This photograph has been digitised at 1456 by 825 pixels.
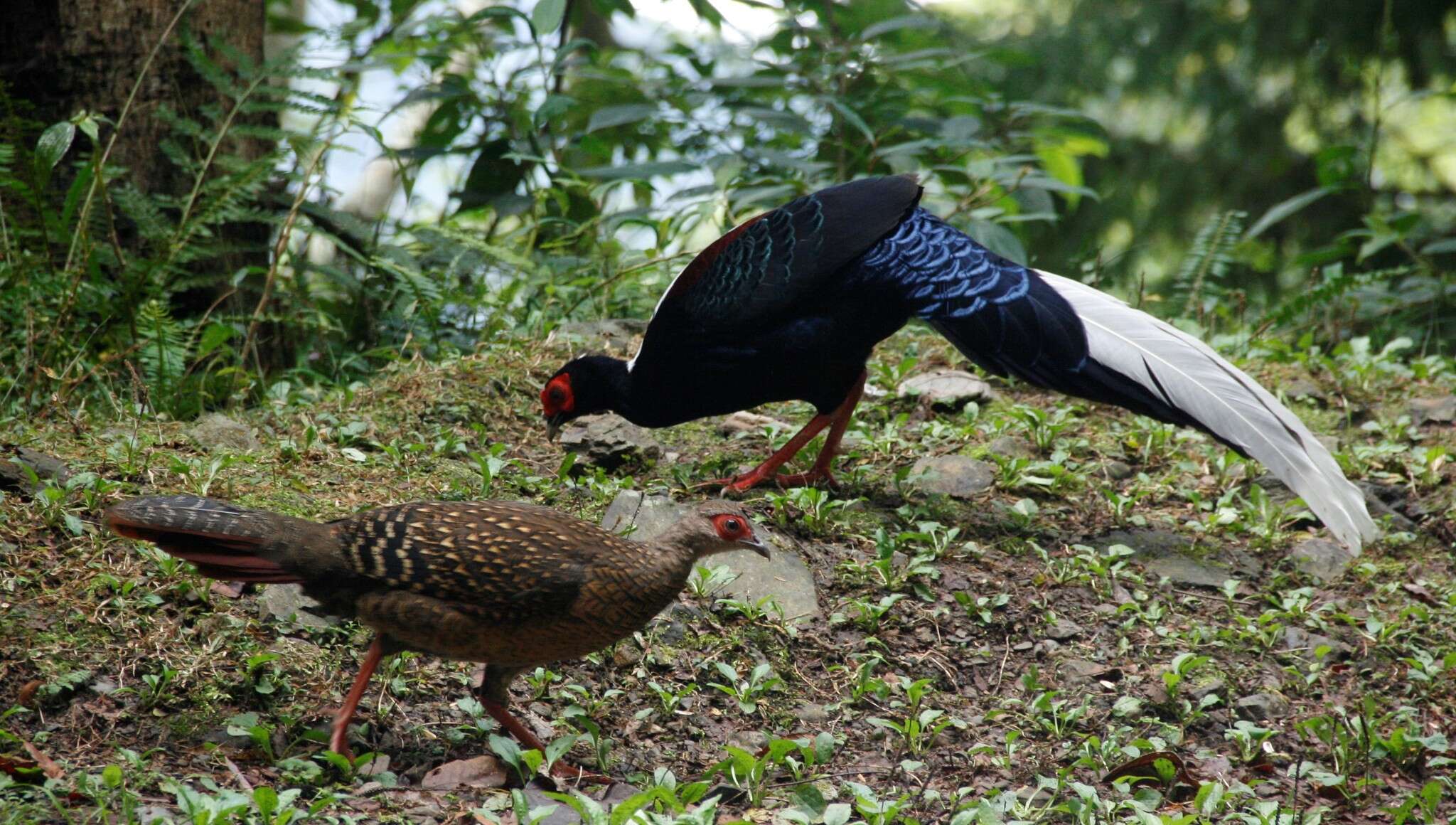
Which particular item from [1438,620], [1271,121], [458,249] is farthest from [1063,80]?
[1438,620]

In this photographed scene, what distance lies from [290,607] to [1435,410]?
5.10 m

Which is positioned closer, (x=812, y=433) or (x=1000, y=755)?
(x=1000, y=755)

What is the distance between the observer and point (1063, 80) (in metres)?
9.34

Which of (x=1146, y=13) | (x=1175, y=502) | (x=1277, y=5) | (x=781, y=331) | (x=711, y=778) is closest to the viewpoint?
(x=711, y=778)

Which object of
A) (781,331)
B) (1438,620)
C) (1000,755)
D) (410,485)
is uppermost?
(781,331)

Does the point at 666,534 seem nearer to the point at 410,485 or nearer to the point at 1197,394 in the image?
the point at 410,485

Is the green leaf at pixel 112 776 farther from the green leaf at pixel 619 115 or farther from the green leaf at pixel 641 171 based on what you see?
the green leaf at pixel 619 115

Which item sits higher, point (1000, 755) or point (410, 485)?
point (410, 485)

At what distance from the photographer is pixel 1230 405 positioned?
14.8 ft

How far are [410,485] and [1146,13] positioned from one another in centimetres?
700

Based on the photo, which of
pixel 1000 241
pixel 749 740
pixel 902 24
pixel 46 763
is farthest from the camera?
pixel 902 24

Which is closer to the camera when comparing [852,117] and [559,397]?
[559,397]

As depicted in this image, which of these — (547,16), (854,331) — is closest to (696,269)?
(854,331)

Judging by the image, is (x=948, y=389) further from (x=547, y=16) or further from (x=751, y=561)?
(x=547, y=16)
